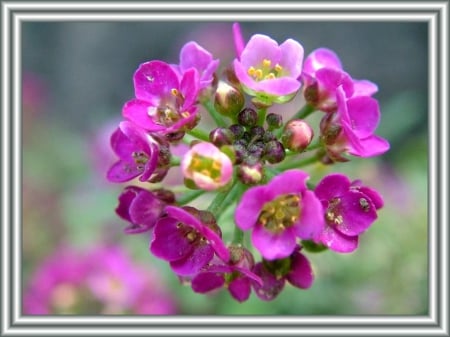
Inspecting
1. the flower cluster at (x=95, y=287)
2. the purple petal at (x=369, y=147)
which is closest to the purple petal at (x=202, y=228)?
the purple petal at (x=369, y=147)

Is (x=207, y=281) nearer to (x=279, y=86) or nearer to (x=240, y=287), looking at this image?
(x=240, y=287)

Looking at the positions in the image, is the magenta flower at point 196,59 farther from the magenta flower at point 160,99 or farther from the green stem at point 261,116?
the green stem at point 261,116

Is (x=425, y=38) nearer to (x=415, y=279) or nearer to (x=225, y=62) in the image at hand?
(x=225, y=62)

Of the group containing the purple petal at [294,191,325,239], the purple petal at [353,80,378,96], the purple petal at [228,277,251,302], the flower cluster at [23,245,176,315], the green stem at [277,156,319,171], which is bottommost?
the flower cluster at [23,245,176,315]

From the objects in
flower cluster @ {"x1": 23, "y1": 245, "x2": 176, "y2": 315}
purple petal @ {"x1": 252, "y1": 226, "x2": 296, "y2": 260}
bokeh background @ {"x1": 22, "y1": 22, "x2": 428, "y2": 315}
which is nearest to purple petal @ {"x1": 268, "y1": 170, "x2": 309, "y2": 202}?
purple petal @ {"x1": 252, "y1": 226, "x2": 296, "y2": 260}

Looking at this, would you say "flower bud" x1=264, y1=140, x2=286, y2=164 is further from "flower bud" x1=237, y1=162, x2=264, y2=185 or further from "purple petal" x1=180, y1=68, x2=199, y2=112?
"purple petal" x1=180, y1=68, x2=199, y2=112

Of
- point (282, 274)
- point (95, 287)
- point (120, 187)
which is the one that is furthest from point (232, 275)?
point (120, 187)

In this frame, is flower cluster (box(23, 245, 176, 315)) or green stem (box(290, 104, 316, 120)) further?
flower cluster (box(23, 245, 176, 315))
